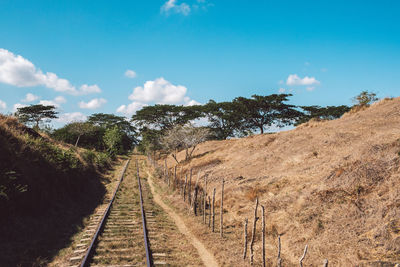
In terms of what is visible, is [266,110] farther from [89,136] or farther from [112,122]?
[112,122]

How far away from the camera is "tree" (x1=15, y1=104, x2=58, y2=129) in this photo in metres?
52.7

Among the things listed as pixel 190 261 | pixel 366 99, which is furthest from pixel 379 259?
pixel 366 99

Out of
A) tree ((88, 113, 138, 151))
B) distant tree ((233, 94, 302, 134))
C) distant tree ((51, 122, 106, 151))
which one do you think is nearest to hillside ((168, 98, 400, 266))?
distant tree ((233, 94, 302, 134))

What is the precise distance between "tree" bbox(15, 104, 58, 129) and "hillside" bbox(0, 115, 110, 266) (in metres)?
44.5

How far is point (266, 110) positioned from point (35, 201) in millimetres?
40653

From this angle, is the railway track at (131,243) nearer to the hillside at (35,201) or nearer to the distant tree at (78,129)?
the hillside at (35,201)

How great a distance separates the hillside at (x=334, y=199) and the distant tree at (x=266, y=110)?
23710 millimetres

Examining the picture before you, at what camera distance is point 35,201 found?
11852 mm

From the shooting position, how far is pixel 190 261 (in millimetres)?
8625

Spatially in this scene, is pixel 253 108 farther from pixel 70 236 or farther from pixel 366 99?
pixel 70 236

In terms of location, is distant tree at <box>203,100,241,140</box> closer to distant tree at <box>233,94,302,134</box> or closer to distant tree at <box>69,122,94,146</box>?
distant tree at <box>233,94,302,134</box>

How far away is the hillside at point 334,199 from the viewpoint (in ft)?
27.4

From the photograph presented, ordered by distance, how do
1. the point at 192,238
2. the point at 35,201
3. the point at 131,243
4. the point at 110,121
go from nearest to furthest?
the point at 131,243
the point at 192,238
the point at 35,201
the point at 110,121

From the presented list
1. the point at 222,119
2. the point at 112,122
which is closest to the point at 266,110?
the point at 222,119
